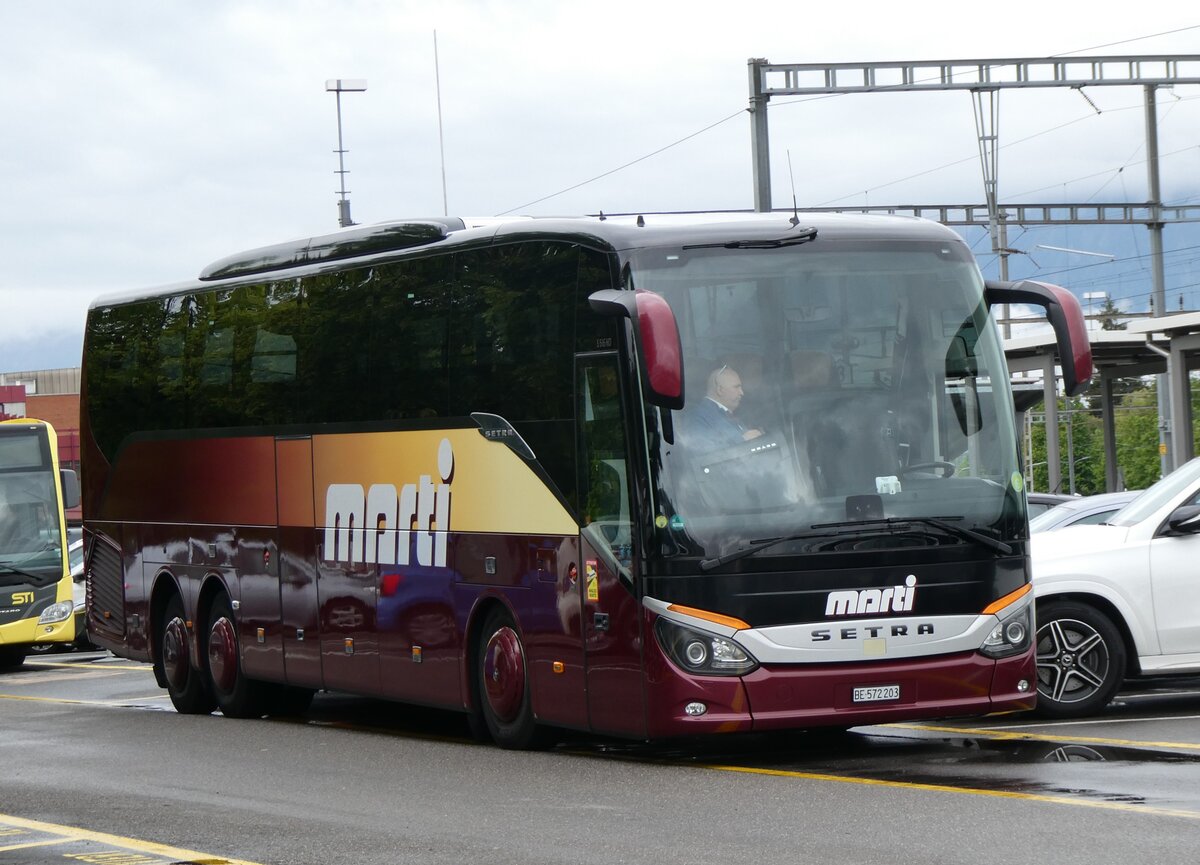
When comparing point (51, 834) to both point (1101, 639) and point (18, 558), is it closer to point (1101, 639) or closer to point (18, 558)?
point (1101, 639)

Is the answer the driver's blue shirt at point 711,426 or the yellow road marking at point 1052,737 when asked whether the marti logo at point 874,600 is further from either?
the yellow road marking at point 1052,737

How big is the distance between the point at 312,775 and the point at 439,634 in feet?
5.87

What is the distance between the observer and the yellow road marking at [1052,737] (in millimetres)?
11625

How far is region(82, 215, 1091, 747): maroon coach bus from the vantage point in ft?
37.1

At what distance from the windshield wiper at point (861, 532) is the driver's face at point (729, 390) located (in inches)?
30.8

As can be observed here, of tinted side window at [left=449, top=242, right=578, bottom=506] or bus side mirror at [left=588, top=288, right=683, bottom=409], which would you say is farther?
tinted side window at [left=449, top=242, right=578, bottom=506]

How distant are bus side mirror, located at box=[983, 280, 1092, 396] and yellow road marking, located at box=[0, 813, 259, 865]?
537 centimetres

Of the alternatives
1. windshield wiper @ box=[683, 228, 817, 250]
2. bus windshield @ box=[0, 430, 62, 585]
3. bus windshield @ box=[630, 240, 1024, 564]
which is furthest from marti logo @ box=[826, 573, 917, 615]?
bus windshield @ box=[0, 430, 62, 585]

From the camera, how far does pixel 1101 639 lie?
13.2 metres

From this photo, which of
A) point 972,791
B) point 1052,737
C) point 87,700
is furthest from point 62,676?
point 972,791

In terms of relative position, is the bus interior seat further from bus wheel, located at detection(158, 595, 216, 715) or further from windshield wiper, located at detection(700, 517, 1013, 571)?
bus wheel, located at detection(158, 595, 216, 715)

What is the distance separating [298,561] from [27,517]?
38.8ft

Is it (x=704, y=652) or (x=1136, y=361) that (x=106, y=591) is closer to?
(x=704, y=652)

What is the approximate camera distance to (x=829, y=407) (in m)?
11.6
